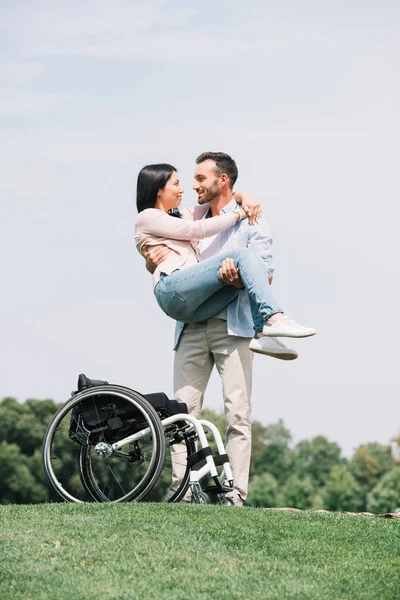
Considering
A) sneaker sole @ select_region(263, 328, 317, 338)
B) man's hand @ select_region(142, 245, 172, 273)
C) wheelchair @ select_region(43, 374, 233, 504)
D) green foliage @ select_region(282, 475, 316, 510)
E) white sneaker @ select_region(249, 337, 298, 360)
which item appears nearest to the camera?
sneaker sole @ select_region(263, 328, 317, 338)

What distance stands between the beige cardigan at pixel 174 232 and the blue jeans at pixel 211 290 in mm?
137

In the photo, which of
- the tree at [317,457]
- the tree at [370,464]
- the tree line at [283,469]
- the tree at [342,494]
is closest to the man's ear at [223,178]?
the tree line at [283,469]

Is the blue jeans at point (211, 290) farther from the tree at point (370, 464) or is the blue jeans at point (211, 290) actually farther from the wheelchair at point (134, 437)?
the tree at point (370, 464)

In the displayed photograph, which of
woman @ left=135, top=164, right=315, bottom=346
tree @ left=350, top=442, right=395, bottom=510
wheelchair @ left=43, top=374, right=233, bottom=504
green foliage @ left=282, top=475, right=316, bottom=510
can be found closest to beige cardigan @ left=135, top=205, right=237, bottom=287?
woman @ left=135, top=164, right=315, bottom=346

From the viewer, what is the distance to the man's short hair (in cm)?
801

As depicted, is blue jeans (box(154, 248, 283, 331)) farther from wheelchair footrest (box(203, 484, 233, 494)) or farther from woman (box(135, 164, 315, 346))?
wheelchair footrest (box(203, 484, 233, 494))

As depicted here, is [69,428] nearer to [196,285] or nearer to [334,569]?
[196,285]

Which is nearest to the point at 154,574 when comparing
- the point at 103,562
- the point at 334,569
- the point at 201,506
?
the point at 103,562

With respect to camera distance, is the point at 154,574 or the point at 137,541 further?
the point at 137,541

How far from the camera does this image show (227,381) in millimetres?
7691

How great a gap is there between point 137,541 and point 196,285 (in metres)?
2.13

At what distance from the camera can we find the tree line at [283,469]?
47.0m

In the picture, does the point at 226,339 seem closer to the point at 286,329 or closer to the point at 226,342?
the point at 226,342

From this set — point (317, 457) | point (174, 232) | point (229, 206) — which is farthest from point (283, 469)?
point (174, 232)
